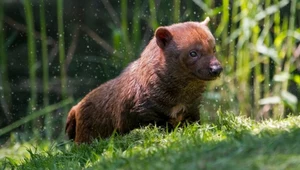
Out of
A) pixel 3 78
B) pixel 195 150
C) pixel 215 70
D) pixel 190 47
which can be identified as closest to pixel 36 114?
pixel 3 78

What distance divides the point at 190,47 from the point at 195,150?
6.67 ft

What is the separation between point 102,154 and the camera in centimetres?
601

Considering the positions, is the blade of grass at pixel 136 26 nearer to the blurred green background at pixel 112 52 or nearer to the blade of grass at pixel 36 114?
the blurred green background at pixel 112 52

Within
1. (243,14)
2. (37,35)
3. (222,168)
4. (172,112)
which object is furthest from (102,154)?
(37,35)

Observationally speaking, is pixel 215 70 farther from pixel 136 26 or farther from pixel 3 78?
pixel 3 78

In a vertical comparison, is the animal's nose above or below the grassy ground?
above

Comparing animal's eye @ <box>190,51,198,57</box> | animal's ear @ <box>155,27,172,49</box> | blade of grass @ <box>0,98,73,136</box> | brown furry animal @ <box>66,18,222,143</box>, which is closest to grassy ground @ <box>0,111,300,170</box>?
brown furry animal @ <box>66,18,222,143</box>

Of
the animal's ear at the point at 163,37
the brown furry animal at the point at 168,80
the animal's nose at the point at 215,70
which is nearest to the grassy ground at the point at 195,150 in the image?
the brown furry animal at the point at 168,80

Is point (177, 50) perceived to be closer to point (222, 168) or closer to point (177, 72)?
point (177, 72)

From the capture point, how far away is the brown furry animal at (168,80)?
688 cm

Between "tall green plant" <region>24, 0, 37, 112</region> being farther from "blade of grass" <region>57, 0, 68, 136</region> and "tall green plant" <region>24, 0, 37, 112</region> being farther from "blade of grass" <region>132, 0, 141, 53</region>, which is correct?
"blade of grass" <region>132, 0, 141, 53</region>

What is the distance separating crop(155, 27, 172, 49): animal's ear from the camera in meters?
7.05

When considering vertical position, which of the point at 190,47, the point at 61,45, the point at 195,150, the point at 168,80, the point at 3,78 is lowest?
the point at 3,78

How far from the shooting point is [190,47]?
23.0ft
